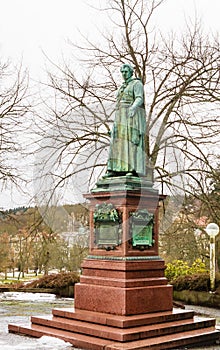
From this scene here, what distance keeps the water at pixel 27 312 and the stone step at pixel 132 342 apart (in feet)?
0.44

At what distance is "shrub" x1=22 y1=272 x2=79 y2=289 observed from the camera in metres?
15.5

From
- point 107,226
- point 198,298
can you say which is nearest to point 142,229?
point 107,226

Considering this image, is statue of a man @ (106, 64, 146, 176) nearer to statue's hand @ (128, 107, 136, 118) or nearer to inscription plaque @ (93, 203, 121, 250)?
statue's hand @ (128, 107, 136, 118)

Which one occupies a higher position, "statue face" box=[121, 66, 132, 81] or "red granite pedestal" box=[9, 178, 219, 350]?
"statue face" box=[121, 66, 132, 81]

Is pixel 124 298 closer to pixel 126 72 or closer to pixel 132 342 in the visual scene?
pixel 132 342

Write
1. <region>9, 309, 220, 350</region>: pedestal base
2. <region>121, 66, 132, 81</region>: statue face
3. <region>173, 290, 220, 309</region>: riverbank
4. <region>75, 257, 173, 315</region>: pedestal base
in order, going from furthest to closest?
<region>173, 290, 220, 309</region>: riverbank, <region>121, 66, 132, 81</region>: statue face, <region>75, 257, 173, 315</region>: pedestal base, <region>9, 309, 220, 350</region>: pedestal base

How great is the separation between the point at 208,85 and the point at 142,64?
1.88m

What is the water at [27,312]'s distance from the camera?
7.54 metres

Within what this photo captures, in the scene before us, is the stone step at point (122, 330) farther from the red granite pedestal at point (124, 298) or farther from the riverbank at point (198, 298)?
the riverbank at point (198, 298)

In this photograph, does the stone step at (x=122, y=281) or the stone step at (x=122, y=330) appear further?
the stone step at (x=122, y=281)

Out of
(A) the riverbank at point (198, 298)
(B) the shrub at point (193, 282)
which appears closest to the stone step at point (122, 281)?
(A) the riverbank at point (198, 298)

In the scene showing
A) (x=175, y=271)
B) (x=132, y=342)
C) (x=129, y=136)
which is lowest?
(x=132, y=342)

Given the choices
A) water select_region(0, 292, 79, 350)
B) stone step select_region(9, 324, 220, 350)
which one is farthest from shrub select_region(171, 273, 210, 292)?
stone step select_region(9, 324, 220, 350)

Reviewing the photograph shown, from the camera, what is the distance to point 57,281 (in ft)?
51.6
